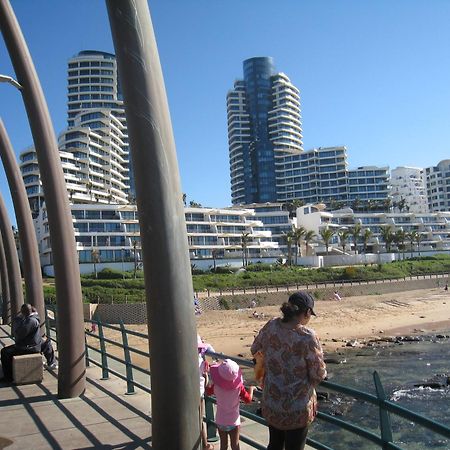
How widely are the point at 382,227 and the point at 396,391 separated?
2975 inches

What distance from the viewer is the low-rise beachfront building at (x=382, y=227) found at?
3460 inches

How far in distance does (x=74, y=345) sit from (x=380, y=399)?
4.61 m

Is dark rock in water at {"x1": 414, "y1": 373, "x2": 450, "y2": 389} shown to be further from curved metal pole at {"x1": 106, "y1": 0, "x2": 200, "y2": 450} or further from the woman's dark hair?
the woman's dark hair

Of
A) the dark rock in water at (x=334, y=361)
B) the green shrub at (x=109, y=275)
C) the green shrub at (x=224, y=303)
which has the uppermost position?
the green shrub at (x=109, y=275)

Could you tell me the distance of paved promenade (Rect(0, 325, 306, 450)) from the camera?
4711mm

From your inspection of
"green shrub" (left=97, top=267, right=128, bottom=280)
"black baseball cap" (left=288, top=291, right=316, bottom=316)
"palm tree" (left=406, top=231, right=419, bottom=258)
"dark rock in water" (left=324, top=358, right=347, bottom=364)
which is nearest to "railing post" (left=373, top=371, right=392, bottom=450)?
"black baseball cap" (left=288, top=291, right=316, bottom=316)

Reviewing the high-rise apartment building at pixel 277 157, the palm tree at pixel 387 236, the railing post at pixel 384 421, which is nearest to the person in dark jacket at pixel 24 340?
the railing post at pixel 384 421

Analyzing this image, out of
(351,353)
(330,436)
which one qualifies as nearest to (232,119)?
(351,353)

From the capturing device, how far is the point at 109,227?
68500 mm

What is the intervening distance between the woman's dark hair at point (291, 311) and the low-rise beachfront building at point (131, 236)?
58.0 meters

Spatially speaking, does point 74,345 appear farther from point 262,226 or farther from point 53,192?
point 262,226

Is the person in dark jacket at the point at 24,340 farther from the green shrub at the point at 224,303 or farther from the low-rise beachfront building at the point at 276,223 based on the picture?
the low-rise beachfront building at the point at 276,223

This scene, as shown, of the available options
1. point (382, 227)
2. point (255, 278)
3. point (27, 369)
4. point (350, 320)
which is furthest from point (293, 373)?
point (382, 227)

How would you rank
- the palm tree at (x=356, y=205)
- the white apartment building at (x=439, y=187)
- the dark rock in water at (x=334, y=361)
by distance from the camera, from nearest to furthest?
the dark rock in water at (x=334, y=361)
the palm tree at (x=356, y=205)
the white apartment building at (x=439, y=187)
